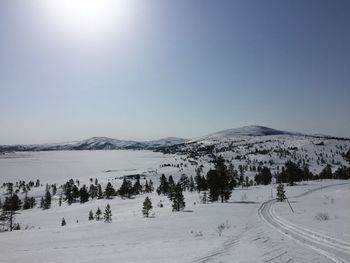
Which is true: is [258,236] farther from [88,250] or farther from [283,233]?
[88,250]

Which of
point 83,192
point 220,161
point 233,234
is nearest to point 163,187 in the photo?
point 83,192

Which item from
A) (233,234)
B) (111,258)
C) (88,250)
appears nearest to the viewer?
(111,258)

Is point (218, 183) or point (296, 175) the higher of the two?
point (218, 183)

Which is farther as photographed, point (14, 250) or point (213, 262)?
point (14, 250)

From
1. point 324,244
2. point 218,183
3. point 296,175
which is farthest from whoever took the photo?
point 296,175

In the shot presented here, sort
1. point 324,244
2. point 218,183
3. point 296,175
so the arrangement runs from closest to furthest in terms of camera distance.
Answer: point 324,244
point 218,183
point 296,175

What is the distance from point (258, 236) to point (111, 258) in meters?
11.4

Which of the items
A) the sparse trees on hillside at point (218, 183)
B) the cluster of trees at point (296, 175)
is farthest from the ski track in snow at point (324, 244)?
the cluster of trees at point (296, 175)

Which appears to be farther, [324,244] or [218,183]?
[218,183]

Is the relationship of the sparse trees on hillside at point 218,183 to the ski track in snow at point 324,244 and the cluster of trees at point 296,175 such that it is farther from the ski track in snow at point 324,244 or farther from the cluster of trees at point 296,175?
the cluster of trees at point 296,175

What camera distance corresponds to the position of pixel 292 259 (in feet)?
48.4

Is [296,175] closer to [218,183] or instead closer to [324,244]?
[218,183]

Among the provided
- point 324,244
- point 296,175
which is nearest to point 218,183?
point 324,244

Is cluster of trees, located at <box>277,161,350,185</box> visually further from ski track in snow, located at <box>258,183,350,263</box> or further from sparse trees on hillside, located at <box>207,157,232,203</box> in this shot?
ski track in snow, located at <box>258,183,350,263</box>
